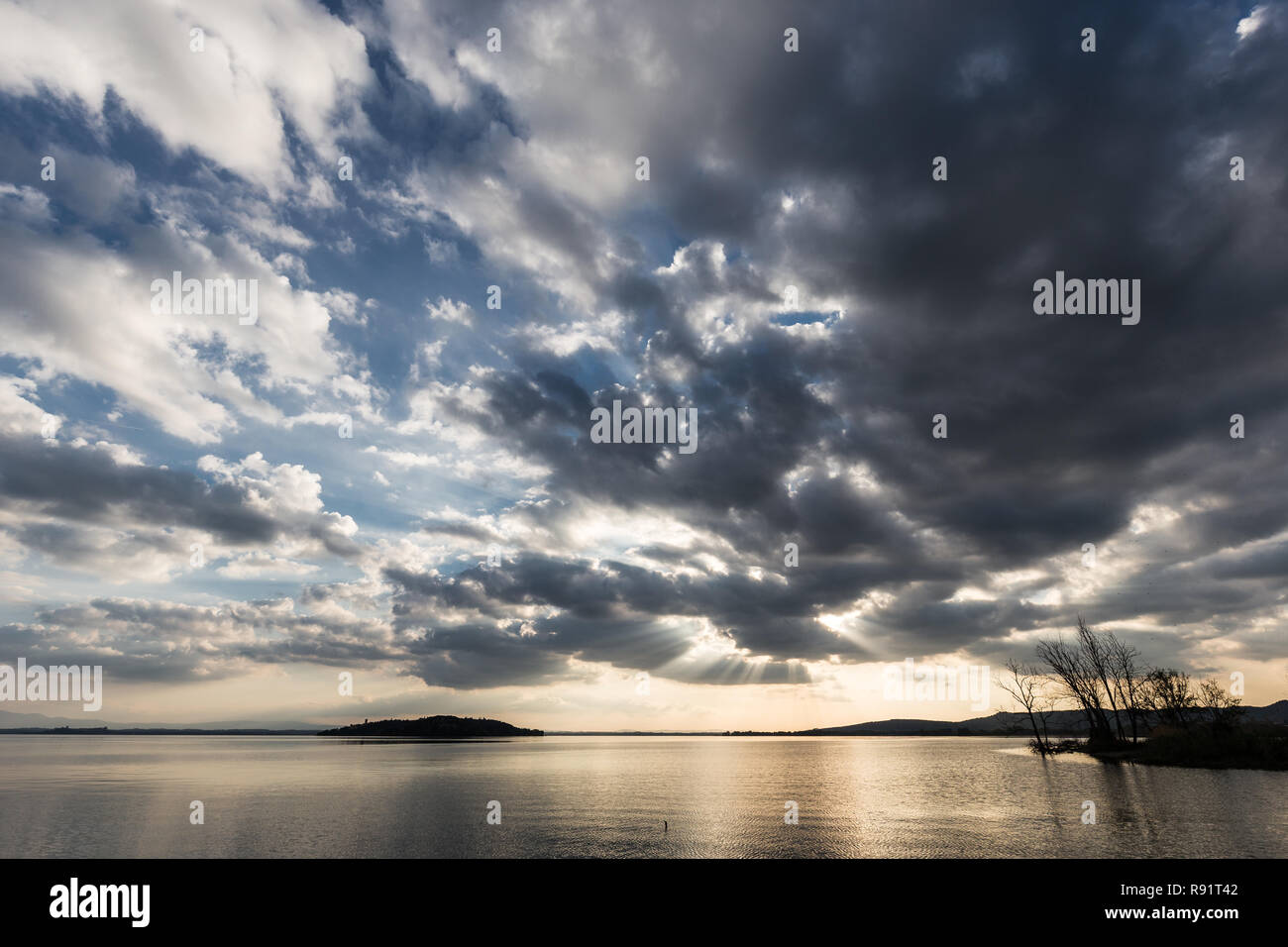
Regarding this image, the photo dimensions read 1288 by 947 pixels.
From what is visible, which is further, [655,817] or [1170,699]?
[1170,699]

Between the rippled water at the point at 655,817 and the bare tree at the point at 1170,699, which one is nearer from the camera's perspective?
the rippled water at the point at 655,817

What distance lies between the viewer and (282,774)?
116 meters

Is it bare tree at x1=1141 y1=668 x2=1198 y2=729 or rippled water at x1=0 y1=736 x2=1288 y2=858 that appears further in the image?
bare tree at x1=1141 y1=668 x2=1198 y2=729
